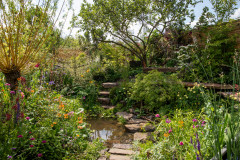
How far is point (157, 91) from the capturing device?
471 centimetres

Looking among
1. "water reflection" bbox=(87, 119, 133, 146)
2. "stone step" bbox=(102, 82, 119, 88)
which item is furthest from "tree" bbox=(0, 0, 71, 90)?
"stone step" bbox=(102, 82, 119, 88)

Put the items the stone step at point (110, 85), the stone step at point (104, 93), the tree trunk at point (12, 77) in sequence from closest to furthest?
the tree trunk at point (12, 77) → the stone step at point (104, 93) → the stone step at point (110, 85)

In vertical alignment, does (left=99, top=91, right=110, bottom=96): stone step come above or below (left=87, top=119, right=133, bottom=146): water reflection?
above

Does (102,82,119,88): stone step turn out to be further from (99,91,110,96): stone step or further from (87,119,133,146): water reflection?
(87,119,133,146): water reflection

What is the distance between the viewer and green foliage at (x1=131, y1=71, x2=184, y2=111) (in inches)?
182

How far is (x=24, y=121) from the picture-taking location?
8.76 ft

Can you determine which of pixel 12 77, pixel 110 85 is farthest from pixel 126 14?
pixel 12 77

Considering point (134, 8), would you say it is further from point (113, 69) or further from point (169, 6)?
point (113, 69)

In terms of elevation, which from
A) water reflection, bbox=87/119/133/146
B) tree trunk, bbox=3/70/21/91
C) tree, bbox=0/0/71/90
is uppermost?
Answer: tree, bbox=0/0/71/90

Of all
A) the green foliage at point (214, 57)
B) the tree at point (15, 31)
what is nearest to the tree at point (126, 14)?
the green foliage at point (214, 57)

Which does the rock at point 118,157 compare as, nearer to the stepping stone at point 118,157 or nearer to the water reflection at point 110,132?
the stepping stone at point 118,157

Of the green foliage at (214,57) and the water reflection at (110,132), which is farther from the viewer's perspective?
the green foliage at (214,57)

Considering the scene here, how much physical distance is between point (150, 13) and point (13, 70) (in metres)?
6.34

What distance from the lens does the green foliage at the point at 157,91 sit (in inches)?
182
